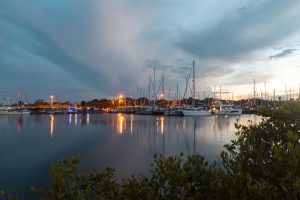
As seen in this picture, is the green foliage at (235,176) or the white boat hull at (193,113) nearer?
the green foliage at (235,176)

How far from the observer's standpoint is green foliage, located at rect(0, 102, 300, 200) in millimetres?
4324

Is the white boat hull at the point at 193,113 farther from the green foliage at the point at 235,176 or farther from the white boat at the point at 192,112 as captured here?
the green foliage at the point at 235,176

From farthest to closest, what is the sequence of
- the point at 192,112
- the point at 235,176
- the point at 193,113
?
1. the point at 193,113
2. the point at 192,112
3. the point at 235,176

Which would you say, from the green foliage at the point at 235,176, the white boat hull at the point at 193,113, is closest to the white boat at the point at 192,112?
the white boat hull at the point at 193,113

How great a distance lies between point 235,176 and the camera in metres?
4.82

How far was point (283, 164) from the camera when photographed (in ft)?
14.8

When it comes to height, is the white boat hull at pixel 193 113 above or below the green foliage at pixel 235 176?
below

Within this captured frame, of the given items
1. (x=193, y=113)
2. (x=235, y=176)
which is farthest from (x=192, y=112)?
Answer: (x=235, y=176)

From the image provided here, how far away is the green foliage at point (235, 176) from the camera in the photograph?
432cm

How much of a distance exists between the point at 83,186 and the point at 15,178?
16021 mm

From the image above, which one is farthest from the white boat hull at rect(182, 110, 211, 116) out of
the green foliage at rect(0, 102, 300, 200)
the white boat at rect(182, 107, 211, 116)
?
the green foliage at rect(0, 102, 300, 200)

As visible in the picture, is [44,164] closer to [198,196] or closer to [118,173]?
[118,173]

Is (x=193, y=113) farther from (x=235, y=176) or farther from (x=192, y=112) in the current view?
(x=235, y=176)

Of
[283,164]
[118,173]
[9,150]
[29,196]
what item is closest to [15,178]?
[29,196]
